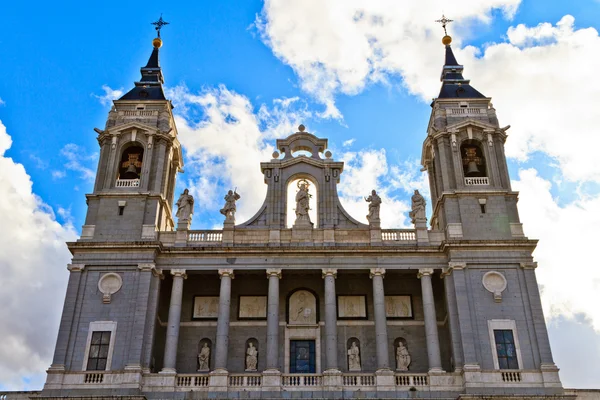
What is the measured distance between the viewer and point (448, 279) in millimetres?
32375

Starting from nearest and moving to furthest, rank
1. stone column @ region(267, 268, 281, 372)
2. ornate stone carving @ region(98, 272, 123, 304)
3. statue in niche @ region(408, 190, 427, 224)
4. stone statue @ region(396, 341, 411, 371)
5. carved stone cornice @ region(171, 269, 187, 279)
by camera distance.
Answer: stone column @ region(267, 268, 281, 372), ornate stone carving @ region(98, 272, 123, 304), stone statue @ region(396, 341, 411, 371), carved stone cornice @ region(171, 269, 187, 279), statue in niche @ region(408, 190, 427, 224)

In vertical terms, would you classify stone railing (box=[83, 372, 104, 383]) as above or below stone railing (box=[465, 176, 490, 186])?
below

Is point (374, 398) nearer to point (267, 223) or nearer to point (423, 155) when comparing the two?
point (267, 223)

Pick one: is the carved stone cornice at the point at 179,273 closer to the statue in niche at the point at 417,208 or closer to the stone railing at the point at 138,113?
the stone railing at the point at 138,113

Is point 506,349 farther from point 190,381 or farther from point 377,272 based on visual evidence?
point 190,381

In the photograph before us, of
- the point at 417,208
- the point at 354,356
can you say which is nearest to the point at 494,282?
the point at 417,208

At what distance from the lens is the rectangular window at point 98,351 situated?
99.1ft

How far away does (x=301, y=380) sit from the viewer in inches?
1176

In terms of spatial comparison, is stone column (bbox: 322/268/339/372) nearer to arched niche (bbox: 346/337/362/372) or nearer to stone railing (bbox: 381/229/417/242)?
arched niche (bbox: 346/337/362/372)

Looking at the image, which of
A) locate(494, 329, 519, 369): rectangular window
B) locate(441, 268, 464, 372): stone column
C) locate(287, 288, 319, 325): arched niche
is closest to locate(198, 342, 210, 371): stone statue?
locate(287, 288, 319, 325): arched niche

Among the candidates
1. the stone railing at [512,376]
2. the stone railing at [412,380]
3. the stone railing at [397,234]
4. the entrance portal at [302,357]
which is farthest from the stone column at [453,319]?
the entrance portal at [302,357]

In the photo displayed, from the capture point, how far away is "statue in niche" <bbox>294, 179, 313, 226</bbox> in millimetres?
34500

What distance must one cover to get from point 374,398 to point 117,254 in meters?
13.7

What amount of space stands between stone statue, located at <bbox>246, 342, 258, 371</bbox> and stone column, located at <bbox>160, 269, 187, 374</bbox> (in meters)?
3.43
